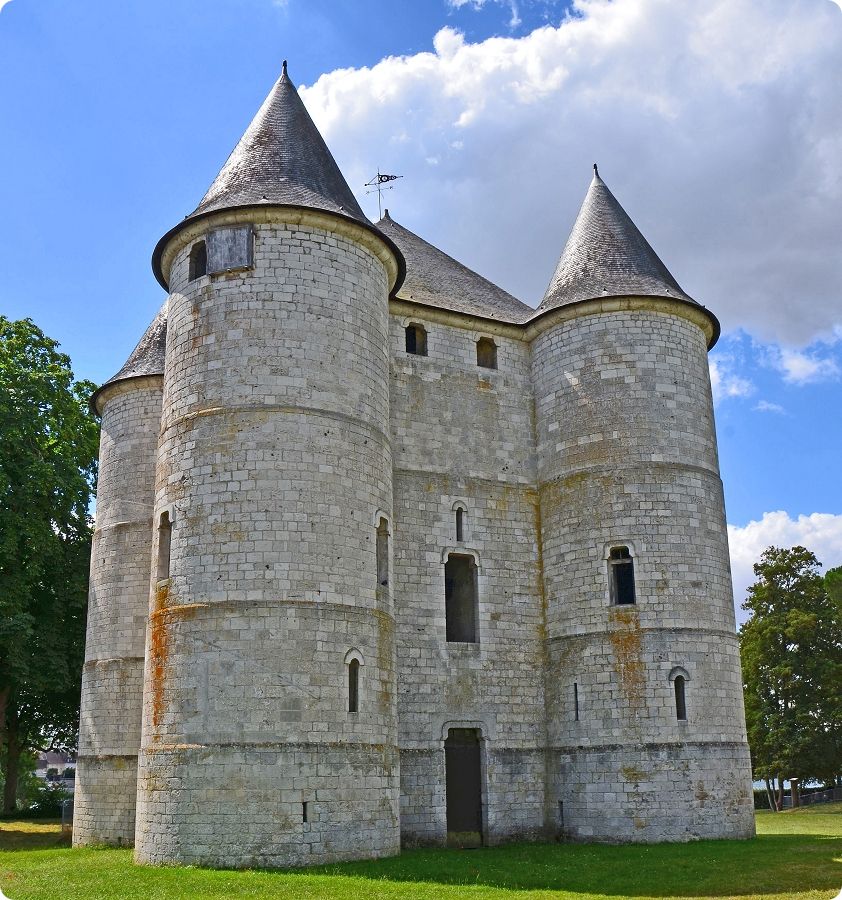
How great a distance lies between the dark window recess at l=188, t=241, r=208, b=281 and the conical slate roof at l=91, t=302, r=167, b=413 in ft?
15.5

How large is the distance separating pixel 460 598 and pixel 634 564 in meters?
4.18

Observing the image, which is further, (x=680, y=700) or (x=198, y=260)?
(x=680, y=700)

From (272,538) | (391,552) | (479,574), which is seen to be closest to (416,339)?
(479,574)

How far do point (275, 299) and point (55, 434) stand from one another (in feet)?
47.0

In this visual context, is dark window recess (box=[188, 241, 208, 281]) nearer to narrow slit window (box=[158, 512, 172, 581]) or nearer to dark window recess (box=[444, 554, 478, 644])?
narrow slit window (box=[158, 512, 172, 581])

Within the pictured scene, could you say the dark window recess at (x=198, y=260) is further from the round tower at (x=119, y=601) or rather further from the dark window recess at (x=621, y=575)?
the dark window recess at (x=621, y=575)

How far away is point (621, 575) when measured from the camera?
860 inches

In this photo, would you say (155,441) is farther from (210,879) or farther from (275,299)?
(210,879)

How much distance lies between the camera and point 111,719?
22.2 m

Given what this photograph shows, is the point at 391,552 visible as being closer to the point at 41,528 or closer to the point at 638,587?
the point at 638,587

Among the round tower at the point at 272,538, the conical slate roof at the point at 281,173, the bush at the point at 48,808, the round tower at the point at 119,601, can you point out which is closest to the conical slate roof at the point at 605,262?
the conical slate roof at the point at 281,173

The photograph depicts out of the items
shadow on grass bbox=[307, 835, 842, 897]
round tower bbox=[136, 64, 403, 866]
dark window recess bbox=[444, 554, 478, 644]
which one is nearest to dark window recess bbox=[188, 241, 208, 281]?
round tower bbox=[136, 64, 403, 866]

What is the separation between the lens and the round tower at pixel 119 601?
70.9 ft

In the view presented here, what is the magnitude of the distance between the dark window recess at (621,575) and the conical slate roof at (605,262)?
20.5 feet
